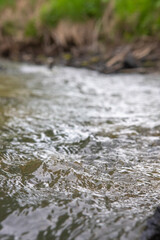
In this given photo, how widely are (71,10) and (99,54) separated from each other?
3.94m

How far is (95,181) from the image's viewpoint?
6.11ft

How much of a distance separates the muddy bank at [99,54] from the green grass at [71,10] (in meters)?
1.46

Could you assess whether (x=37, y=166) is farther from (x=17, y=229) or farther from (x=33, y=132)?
(x=33, y=132)

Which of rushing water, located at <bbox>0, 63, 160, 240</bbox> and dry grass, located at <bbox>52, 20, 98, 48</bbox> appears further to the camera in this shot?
dry grass, located at <bbox>52, 20, 98, 48</bbox>

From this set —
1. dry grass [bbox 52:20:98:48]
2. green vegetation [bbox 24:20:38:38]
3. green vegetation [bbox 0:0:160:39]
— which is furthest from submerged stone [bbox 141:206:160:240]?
green vegetation [bbox 24:20:38:38]

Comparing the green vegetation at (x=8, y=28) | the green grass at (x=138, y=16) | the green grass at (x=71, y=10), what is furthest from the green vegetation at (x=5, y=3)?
the green grass at (x=138, y=16)

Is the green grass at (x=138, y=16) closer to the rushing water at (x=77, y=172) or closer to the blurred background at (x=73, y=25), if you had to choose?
the blurred background at (x=73, y=25)

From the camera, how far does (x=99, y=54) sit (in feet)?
40.3

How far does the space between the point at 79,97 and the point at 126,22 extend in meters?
8.20

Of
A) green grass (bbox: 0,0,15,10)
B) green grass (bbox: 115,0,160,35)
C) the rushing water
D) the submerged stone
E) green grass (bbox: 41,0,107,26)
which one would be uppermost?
the submerged stone

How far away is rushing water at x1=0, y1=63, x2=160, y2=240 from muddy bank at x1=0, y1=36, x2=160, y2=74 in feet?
18.0

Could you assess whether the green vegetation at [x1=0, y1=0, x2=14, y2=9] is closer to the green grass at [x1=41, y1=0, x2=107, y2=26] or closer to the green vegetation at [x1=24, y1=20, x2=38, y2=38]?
the green vegetation at [x1=24, y1=20, x2=38, y2=38]

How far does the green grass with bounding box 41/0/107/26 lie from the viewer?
14.1 m

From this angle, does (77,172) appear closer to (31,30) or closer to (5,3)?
(31,30)
